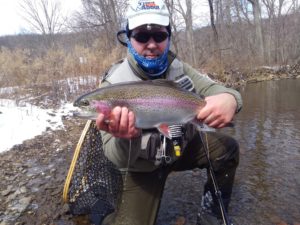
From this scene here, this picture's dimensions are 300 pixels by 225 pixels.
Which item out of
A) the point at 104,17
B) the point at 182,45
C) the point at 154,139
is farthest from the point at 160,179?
the point at 182,45

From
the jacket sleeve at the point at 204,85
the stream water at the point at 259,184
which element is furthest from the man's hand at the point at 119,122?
the stream water at the point at 259,184

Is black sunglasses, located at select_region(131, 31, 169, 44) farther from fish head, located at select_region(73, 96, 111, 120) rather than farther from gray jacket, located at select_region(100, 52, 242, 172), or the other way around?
fish head, located at select_region(73, 96, 111, 120)

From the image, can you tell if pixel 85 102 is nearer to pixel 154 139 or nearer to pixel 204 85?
pixel 154 139

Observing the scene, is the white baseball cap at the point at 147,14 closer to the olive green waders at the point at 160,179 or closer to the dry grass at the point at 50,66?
the olive green waders at the point at 160,179

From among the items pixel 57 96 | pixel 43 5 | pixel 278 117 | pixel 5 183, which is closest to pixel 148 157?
pixel 5 183

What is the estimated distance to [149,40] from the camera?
2.57 meters

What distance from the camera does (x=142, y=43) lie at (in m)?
2.58

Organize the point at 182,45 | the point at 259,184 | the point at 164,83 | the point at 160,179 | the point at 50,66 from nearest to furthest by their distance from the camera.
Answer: the point at 164,83 < the point at 160,179 < the point at 259,184 < the point at 50,66 < the point at 182,45

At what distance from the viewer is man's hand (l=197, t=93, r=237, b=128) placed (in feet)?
7.06

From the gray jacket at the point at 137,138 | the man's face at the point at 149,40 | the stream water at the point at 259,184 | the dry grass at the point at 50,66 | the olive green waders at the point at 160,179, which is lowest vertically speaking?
the stream water at the point at 259,184

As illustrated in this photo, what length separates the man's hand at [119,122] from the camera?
1889mm

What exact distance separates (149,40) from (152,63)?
19 centimetres

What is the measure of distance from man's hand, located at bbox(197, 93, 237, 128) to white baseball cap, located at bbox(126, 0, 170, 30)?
78 cm

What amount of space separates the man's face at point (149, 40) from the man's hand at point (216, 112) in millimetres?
647
